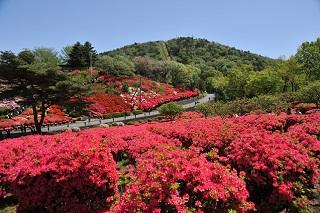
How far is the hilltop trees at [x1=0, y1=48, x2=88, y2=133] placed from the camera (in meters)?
29.5

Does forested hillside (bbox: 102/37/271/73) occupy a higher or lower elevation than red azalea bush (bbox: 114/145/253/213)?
higher

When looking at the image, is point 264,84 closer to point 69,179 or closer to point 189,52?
point 69,179

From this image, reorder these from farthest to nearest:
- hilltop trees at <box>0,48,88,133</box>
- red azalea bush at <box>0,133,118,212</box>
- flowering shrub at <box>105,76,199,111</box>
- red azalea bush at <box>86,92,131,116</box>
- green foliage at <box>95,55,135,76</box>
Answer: green foliage at <box>95,55,135,76</box>
flowering shrub at <box>105,76,199,111</box>
red azalea bush at <box>86,92,131,116</box>
hilltop trees at <box>0,48,88,133</box>
red azalea bush at <box>0,133,118,212</box>

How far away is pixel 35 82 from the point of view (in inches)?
1225

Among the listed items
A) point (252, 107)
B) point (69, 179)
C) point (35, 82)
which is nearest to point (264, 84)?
point (252, 107)

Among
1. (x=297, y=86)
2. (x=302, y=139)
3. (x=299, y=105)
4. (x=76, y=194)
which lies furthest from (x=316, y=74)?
(x=76, y=194)

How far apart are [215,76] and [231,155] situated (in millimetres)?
99096

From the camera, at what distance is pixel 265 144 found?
957cm

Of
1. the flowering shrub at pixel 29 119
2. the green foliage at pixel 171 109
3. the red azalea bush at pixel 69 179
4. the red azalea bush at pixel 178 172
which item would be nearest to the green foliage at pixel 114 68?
the flowering shrub at pixel 29 119

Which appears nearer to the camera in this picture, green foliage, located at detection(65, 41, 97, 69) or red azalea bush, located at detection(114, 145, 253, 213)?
red azalea bush, located at detection(114, 145, 253, 213)

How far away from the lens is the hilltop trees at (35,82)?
1163 inches

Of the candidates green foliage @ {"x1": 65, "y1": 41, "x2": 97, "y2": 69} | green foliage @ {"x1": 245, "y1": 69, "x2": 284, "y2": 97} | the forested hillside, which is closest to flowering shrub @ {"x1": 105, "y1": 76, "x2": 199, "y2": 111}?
green foliage @ {"x1": 65, "y1": 41, "x2": 97, "y2": 69}

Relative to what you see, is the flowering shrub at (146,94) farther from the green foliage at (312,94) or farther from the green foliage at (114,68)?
the green foliage at (312,94)

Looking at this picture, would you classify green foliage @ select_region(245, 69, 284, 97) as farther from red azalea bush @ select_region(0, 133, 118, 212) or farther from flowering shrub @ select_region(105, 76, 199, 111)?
red azalea bush @ select_region(0, 133, 118, 212)
